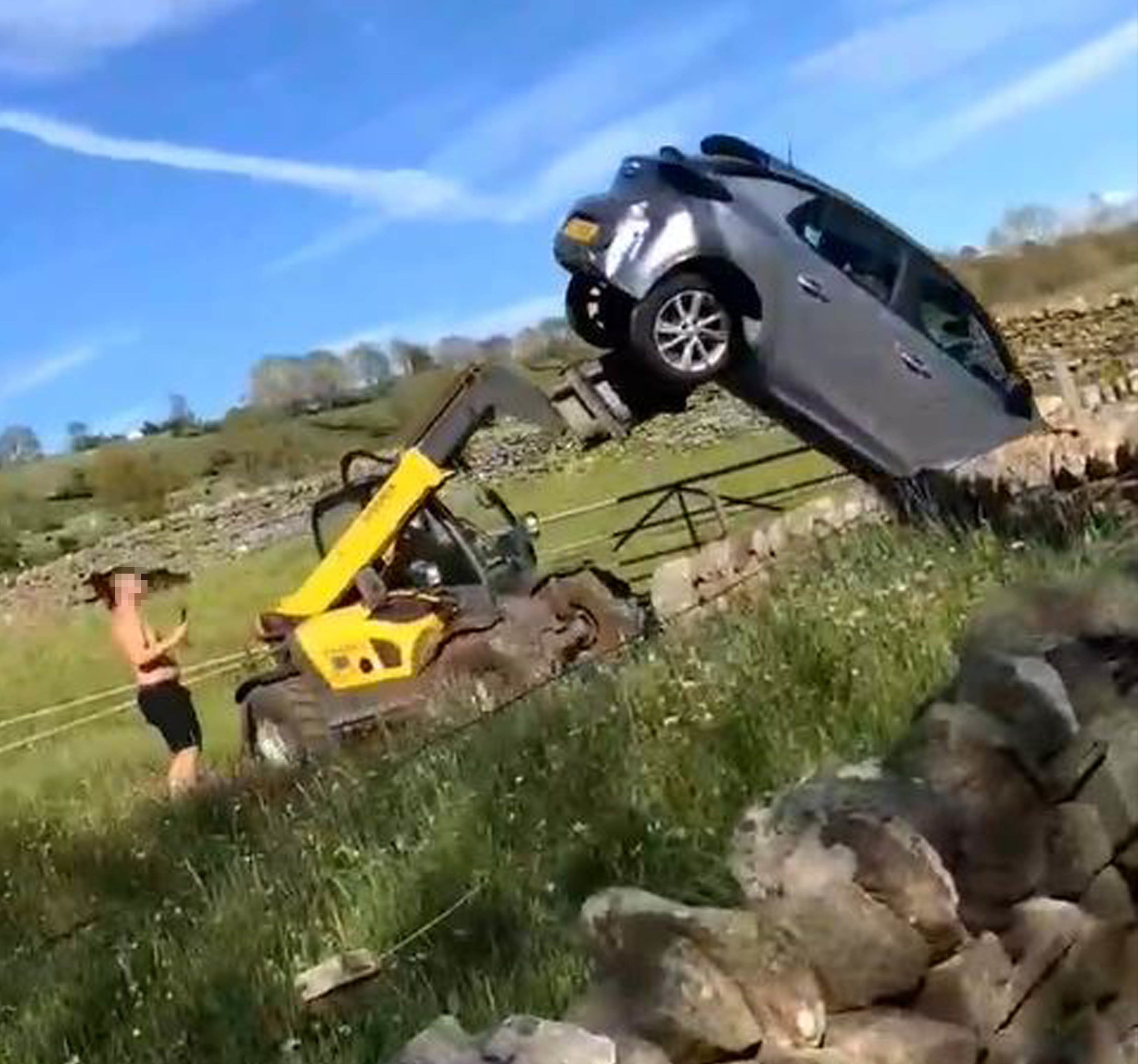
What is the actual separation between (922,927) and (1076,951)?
76cm

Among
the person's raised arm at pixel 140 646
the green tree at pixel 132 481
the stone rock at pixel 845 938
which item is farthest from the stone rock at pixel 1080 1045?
the green tree at pixel 132 481

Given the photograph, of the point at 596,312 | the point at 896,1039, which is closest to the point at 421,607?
the point at 596,312

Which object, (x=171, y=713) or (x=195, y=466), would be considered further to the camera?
(x=195, y=466)

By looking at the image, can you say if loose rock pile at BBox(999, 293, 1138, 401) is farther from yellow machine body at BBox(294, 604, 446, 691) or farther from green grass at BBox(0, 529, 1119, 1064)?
green grass at BBox(0, 529, 1119, 1064)

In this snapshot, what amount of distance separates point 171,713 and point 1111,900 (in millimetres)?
7179

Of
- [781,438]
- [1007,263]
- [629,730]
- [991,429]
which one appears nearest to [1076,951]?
[629,730]

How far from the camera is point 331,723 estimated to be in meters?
10.2

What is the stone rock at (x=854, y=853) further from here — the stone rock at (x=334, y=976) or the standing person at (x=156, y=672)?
the standing person at (x=156, y=672)

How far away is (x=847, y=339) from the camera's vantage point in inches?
405

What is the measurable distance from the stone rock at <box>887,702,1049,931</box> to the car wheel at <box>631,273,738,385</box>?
18.1ft

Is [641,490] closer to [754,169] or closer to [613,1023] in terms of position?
[754,169]

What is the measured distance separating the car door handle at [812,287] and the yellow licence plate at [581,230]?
1.00 meters

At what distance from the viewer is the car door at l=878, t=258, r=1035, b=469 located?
1034 cm

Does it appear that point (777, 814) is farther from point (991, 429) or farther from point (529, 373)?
point (529, 373)
